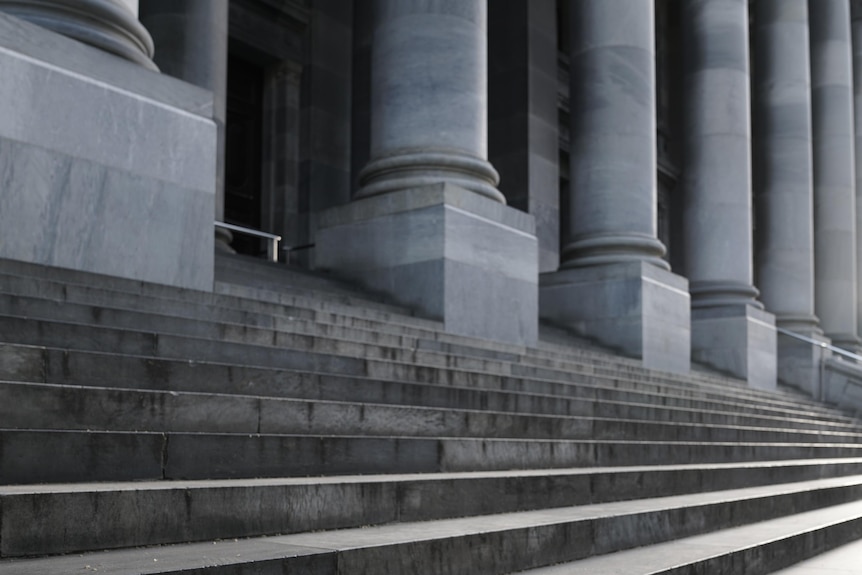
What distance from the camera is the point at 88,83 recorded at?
9.36 meters

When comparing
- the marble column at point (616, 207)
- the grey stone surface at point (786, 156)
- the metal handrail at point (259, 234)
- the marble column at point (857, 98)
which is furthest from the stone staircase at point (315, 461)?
the marble column at point (857, 98)

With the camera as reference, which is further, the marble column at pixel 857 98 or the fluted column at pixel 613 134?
the marble column at pixel 857 98

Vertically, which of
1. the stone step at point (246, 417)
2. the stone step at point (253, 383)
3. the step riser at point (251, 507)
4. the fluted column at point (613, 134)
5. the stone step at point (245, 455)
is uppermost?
the fluted column at point (613, 134)

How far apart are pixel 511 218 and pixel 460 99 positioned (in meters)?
1.96

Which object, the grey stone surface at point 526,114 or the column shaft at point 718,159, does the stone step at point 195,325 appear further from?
the grey stone surface at point 526,114

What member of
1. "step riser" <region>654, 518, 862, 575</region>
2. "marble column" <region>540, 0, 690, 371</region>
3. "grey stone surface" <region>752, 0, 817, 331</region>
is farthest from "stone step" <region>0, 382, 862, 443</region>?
"grey stone surface" <region>752, 0, 817, 331</region>

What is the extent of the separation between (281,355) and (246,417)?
6.03 ft

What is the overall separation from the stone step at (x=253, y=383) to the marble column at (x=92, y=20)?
4442 mm

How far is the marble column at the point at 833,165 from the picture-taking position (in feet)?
112

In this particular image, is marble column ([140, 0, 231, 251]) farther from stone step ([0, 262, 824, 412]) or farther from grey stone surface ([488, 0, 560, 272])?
grey stone surface ([488, 0, 560, 272])

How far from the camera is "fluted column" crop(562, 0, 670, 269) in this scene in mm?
21062

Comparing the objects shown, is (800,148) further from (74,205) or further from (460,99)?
(74,205)

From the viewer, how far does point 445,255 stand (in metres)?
14.1

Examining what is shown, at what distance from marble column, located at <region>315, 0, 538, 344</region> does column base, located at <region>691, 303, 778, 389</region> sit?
10842 mm
